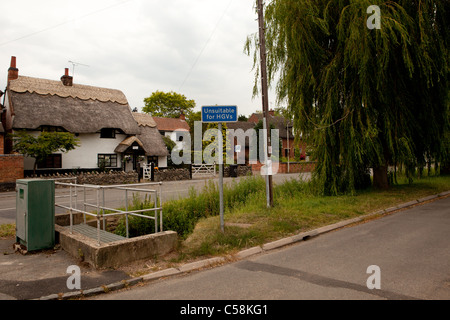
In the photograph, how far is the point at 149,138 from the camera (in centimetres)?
3694

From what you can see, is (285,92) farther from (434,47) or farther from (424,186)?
(424,186)

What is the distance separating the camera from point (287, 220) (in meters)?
7.96

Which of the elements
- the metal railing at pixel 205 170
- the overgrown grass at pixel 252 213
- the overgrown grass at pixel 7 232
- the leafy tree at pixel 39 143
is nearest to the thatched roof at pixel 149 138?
the metal railing at pixel 205 170

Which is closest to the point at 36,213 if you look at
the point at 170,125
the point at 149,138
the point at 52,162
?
the point at 52,162

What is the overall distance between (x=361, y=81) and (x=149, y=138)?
2919 centimetres

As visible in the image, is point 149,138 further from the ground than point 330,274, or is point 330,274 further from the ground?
point 149,138

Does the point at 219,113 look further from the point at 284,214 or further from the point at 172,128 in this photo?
the point at 172,128

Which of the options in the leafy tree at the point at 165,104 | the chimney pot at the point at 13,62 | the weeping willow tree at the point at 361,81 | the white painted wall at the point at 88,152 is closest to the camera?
the weeping willow tree at the point at 361,81

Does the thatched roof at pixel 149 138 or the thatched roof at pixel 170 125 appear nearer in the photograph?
the thatched roof at pixel 149 138

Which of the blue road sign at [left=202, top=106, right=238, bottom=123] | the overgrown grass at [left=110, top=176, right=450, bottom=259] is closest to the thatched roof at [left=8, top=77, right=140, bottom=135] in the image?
the overgrown grass at [left=110, top=176, right=450, bottom=259]

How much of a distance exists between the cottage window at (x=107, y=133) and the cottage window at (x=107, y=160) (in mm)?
1790

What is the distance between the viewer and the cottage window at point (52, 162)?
27.4 meters

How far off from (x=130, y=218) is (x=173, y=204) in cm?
135

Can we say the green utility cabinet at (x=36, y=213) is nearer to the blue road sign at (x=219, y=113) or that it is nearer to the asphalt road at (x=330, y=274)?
the asphalt road at (x=330, y=274)
